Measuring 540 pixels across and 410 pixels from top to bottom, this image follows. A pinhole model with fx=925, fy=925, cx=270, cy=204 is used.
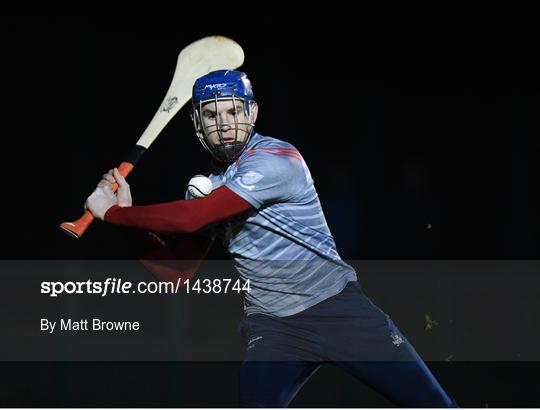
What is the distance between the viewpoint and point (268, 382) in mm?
2527

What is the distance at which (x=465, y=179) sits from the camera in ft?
20.9

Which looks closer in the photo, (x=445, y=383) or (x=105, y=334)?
(x=445, y=383)

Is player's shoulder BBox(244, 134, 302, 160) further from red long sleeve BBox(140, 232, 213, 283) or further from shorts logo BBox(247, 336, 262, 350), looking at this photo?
shorts logo BBox(247, 336, 262, 350)

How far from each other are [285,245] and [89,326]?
300 centimetres

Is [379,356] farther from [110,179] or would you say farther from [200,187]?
[110,179]

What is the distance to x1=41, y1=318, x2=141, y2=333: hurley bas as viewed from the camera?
542 cm

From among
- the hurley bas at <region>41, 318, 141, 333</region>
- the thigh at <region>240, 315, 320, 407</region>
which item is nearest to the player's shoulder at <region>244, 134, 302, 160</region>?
the thigh at <region>240, 315, 320, 407</region>

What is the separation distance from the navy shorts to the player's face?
54cm

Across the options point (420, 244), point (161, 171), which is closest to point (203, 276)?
point (161, 171)

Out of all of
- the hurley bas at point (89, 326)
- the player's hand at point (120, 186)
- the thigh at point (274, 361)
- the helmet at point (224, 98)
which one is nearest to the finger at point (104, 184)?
the player's hand at point (120, 186)

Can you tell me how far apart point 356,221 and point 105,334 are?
192cm

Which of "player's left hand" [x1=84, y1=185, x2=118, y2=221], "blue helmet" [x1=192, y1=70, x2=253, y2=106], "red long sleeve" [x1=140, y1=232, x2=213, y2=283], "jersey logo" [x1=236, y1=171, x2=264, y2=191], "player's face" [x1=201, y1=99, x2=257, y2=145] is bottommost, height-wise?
"red long sleeve" [x1=140, y1=232, x2=213, y2=283]

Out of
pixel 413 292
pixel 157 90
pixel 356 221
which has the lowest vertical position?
pixel 413 292

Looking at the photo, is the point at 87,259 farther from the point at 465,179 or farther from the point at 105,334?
the point at 465,179
